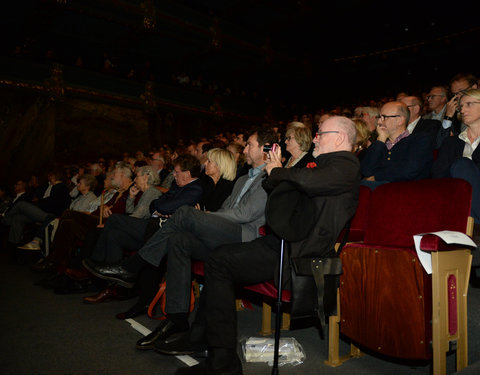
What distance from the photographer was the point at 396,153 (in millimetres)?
2676

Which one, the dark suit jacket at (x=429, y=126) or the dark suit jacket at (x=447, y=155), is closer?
the dark suit jacket at (x=447, y=155)

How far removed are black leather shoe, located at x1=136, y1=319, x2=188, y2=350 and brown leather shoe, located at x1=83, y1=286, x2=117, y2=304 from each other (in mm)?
1015

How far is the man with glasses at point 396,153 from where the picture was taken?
2549mm

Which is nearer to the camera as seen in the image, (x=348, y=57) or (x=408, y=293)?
(x=408, y=293)

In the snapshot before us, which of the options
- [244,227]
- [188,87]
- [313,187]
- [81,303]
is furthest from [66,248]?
[188,87]

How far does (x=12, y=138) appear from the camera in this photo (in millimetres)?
8414

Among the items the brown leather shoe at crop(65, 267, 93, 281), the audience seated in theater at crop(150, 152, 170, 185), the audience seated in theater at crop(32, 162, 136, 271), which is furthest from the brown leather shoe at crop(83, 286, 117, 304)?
the audience seated in theater at crop(150, 152, 170, 185)

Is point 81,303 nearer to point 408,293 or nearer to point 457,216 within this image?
point 408,293

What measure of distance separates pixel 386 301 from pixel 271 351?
0.64 meters

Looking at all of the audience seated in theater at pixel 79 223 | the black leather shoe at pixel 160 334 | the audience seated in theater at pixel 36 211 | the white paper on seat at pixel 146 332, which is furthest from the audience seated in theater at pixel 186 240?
the audience seated in theater at pixel 36 211

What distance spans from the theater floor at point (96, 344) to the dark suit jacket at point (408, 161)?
77 centimetres

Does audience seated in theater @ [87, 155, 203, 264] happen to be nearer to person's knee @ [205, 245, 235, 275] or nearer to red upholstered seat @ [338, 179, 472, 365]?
person's knee @ [205, 245, 235, 275]

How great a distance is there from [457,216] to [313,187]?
23.3 inches

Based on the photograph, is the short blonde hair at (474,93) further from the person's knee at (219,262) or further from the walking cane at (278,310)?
the person's knee at (219,262)
